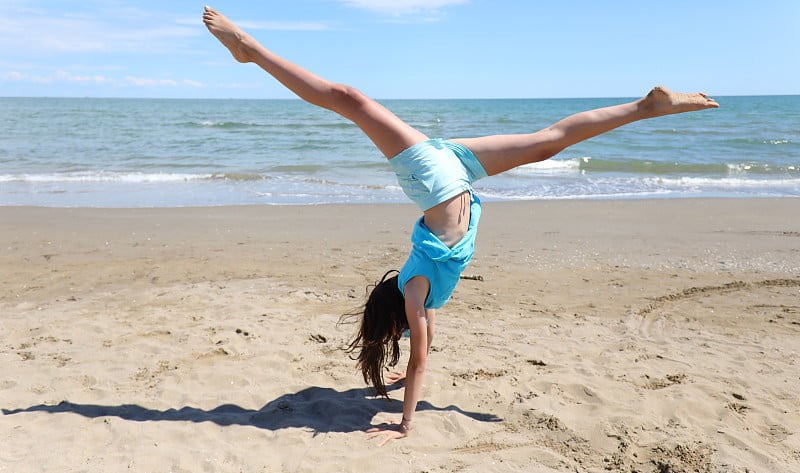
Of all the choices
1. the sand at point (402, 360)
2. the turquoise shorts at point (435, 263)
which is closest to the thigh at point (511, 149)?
the turquoise shorts at point (435, 263)

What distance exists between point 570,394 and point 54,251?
6.63 metres

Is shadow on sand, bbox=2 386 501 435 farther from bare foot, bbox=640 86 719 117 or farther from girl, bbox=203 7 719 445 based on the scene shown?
bare foot, bbox=640 86 719 117

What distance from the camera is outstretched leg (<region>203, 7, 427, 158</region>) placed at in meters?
3.63

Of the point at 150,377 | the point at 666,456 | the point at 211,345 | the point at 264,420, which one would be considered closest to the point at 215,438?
the point at 264,420

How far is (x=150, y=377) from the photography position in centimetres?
448

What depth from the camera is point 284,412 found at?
4.06 meters

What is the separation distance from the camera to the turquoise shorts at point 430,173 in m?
3.65

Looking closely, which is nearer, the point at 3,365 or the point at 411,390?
the point at 411,390

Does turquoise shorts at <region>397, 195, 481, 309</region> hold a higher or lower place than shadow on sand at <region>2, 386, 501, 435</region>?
higher

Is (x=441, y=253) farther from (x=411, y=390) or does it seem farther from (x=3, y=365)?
(x=3, y=365)

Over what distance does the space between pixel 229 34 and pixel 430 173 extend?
Answer: 1449mm

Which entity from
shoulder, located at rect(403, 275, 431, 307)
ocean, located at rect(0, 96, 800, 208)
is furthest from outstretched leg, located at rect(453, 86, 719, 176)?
ocean, located at rect(0, 96, 800, 208)

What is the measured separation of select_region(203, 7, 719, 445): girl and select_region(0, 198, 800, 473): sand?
0.56m

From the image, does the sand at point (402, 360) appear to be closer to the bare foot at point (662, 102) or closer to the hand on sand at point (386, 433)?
the hand on sand at point (386, 433)
